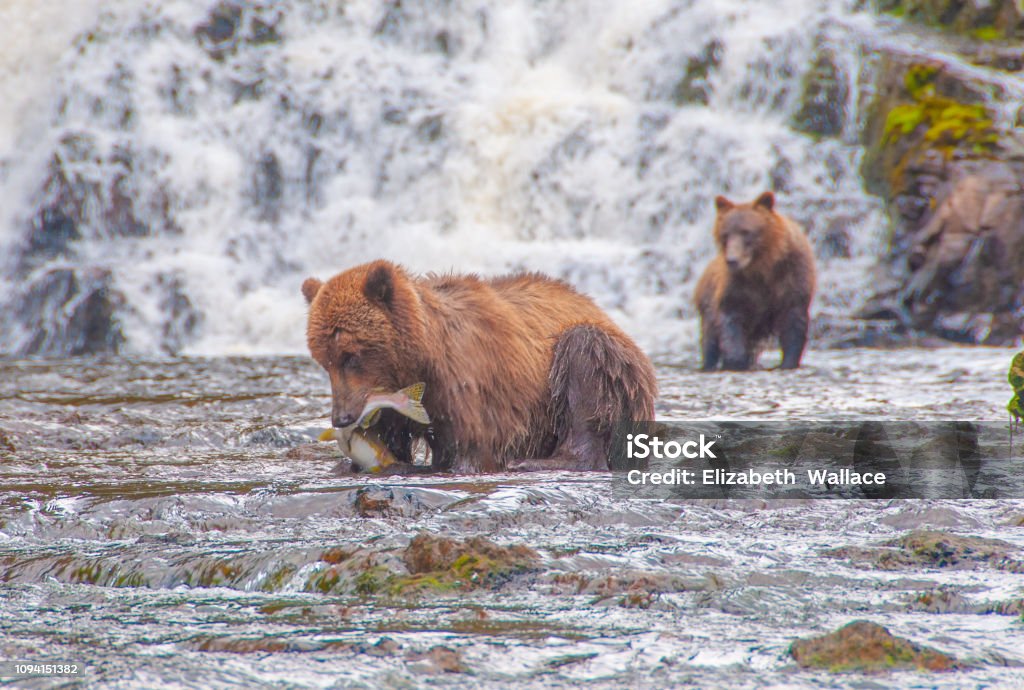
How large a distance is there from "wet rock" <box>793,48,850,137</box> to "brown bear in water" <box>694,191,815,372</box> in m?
6.67

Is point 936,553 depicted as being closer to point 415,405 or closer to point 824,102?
point 415,405

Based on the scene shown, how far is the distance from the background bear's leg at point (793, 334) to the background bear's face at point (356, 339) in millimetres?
7010

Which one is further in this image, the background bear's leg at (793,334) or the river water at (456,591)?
the background bear's leg at (793,334)

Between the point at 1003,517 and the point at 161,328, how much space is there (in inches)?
540

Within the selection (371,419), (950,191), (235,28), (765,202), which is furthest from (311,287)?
(235,28)

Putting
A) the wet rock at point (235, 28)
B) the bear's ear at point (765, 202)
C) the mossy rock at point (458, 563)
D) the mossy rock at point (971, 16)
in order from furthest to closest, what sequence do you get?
the wet rock at point (235, 28) → the mossy rock at point (971, 16) → the bear's ear at point (765, 202) → the mossy rock at point (458, 563)

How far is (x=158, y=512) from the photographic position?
456cm

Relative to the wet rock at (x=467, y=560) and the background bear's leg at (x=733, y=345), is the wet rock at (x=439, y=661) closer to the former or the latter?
the wet rock at (x=467, y=560)

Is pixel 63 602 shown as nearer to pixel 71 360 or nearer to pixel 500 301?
pixel 500 301

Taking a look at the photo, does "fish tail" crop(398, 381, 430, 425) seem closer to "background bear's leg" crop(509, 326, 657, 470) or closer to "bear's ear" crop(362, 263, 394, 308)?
"bear's ear" crop(362, 263, 394, 308)

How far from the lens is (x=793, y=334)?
1169 cm

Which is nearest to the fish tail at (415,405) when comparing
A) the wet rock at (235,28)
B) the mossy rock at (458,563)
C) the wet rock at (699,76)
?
the mossy rock at (458,563)

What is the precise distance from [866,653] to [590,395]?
318 cm

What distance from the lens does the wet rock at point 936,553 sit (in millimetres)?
3658
